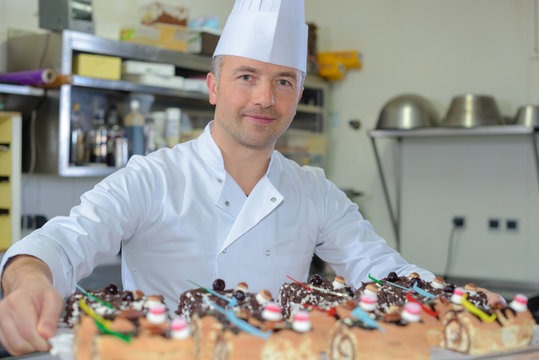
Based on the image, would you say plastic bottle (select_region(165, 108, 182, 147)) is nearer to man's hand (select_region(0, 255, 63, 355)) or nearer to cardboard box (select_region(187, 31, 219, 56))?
cardboard box (select_region(187, 31, 219, 56))

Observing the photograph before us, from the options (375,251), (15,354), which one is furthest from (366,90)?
(15,354)

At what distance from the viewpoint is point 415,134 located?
4051 mm

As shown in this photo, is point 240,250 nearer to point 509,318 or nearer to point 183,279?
point 183,279

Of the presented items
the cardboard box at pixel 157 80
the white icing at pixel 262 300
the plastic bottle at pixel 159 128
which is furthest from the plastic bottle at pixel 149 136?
the white icing at pixel 262 300

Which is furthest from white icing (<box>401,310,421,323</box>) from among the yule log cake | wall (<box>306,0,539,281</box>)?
wall (<box>306,0,539,281</box>)

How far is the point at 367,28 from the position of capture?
15.4 ft

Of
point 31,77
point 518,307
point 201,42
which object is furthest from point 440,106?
point 518,307

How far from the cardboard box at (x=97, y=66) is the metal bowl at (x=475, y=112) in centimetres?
205

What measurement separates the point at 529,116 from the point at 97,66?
2.51 metres

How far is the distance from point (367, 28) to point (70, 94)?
2478mm

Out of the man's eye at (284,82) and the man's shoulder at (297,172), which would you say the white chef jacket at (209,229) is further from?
the man's eye at (284,82)

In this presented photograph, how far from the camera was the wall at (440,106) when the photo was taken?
4.07m

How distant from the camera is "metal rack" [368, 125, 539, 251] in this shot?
12.2ft

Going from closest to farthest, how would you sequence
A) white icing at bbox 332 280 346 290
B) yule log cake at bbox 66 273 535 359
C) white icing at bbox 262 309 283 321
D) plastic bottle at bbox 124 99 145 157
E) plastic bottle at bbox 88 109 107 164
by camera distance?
yule log cake at bbox 66 273 535 359 → white icing at bbox 262 309 283 321 → white icing at bbox 332 280 346 290 → plastic bottle at bbox 88 109 107 164 → plastic bottle at bbox 124 99 145 157
